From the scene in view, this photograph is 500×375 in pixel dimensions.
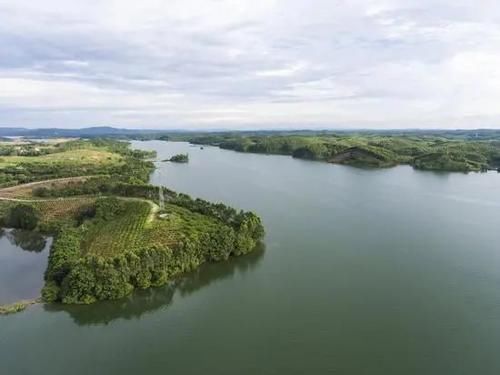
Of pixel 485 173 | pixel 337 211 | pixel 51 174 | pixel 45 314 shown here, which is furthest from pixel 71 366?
pixel 485 173

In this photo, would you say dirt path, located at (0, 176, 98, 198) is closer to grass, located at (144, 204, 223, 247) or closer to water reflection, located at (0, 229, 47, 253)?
water reflection, located at (0, 229, 47, 253)

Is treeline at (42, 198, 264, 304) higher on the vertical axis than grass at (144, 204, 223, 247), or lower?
lower

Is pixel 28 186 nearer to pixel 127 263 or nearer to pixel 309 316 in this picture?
pixel 127 263

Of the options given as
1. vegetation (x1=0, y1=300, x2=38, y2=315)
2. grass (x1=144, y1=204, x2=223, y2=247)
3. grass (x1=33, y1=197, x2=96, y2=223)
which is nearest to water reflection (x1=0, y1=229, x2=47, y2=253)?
grass (x1=33, y1=197, x2=96, y2=223)

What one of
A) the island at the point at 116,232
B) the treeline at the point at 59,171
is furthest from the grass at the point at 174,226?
the treeline at the point at 59,171

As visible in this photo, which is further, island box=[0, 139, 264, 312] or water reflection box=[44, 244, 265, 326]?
island box=[0, 139, 264, 312]
